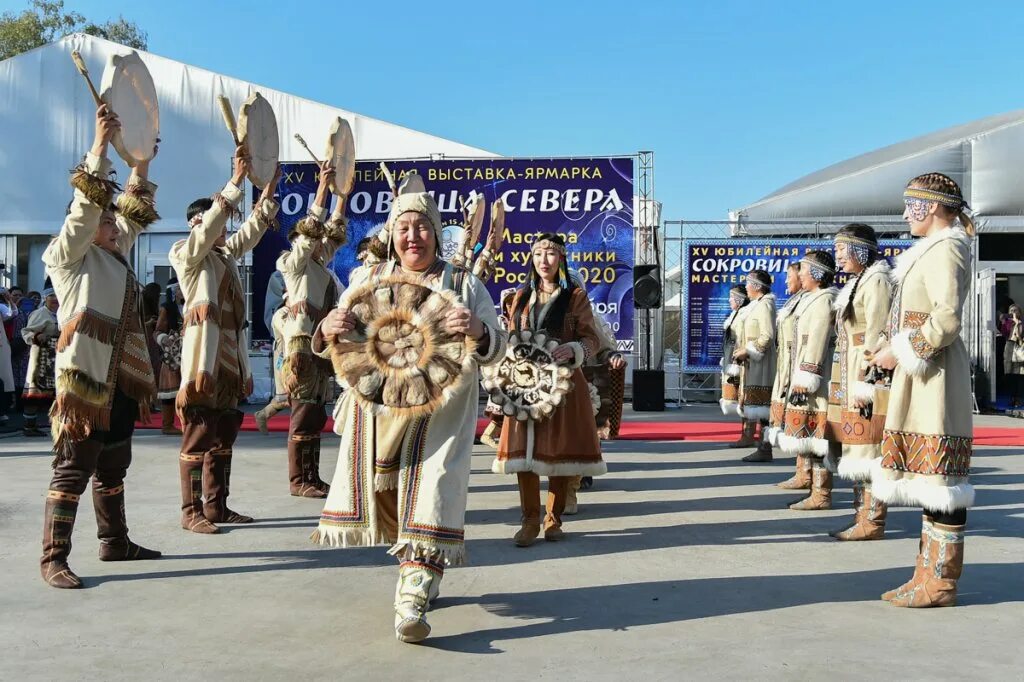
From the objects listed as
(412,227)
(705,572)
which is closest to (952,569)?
(705,572)

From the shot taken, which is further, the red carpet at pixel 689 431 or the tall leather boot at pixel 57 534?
the red carpet at pixel 689 431

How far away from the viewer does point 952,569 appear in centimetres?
401

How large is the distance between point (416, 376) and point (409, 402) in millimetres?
109

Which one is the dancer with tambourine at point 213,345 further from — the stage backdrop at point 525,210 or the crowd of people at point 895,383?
the stage backdrop at point 525,210

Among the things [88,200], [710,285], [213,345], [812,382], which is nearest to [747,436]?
[812,382]

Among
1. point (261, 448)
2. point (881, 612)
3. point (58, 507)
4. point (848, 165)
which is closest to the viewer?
point (881, 612)

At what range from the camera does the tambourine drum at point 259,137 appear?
215 inches

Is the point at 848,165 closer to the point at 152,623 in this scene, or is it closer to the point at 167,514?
the point at 167,514

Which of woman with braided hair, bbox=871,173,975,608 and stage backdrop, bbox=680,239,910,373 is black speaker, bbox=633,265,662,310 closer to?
stage backdrop, bbox=680,239,910,373

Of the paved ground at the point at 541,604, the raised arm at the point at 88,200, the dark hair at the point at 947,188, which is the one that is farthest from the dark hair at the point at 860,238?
the raised arm at the point at 88,200

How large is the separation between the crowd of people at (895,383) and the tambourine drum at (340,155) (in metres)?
3.55

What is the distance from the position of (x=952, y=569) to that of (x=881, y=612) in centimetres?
40

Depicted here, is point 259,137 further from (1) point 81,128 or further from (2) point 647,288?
(1) point 81,128

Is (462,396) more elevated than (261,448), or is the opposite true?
(462,396)
